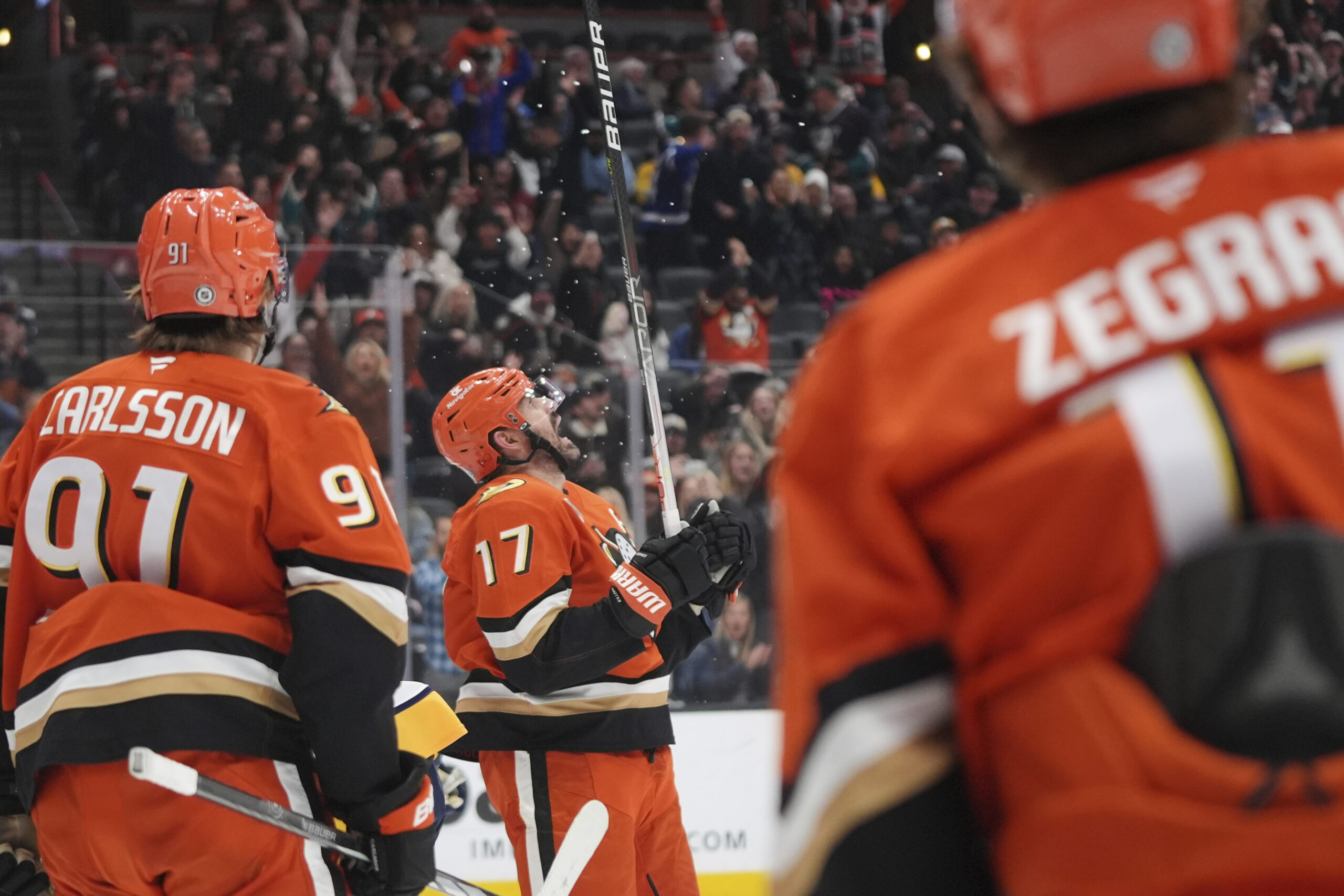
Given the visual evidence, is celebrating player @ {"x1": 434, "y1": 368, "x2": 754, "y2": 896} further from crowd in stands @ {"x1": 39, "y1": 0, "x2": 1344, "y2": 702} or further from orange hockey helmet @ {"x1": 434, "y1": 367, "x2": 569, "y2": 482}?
crowd in stands @ {"x1": 39, "y1": 0, "x2": 1344, "y2": 702}

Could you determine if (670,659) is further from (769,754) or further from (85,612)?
(85,612)

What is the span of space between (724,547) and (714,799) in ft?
5.97

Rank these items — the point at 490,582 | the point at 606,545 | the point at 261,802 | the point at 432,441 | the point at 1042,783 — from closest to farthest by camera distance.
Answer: the point at 1042,783 → the point at 261,802 → the point at 490,582 → the point at 606,545 → the point at 432,441

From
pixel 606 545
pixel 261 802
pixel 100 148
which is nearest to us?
pixel 261 802

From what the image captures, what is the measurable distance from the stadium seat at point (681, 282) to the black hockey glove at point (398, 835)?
584cm

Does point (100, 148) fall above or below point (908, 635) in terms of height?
above

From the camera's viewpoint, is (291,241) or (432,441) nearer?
(432,441)

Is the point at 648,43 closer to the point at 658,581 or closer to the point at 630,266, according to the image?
the point at 630,266

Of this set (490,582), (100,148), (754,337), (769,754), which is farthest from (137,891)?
(100,148)

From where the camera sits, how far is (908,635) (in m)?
0.85

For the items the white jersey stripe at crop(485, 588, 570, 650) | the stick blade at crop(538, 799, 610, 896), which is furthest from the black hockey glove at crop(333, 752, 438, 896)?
the stick blade at crop(538, 799, 610, 896)

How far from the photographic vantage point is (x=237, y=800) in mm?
2119

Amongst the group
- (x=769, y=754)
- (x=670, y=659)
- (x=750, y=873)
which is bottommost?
(x=750, y=873)

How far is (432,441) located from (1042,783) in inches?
197
